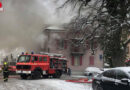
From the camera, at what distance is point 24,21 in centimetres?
1476

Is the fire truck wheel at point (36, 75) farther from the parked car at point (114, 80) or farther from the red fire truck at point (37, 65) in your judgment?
the parked car at point (114, 80)

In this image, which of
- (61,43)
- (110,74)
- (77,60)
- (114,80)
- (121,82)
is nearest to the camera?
(121,82)

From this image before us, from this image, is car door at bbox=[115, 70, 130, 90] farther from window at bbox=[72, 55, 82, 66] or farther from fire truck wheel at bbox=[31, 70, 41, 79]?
window at bbox=[72, 55, 82, 66]

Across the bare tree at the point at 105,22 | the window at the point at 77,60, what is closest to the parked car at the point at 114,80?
the bare tree at the point at 105,22

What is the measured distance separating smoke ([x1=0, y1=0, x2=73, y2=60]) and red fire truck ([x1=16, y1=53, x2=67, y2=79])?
10.3 feet

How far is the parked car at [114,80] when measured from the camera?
9.39 metres

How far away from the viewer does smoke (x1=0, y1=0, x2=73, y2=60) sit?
43.6 feet

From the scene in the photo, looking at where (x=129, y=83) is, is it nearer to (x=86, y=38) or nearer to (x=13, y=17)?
(x=13, y=17)

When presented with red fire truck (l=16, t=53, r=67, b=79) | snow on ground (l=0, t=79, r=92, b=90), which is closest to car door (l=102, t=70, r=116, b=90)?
snow on ground (l=0, t=79, r=92, b=90)

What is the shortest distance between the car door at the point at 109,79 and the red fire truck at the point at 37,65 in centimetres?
1179

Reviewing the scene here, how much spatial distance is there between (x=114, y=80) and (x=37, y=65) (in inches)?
518

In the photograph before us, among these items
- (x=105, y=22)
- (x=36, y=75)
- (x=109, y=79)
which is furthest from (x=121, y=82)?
(x=36, y=75)

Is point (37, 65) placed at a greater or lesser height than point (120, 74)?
greater

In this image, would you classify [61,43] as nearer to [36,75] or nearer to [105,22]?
[36,75]
